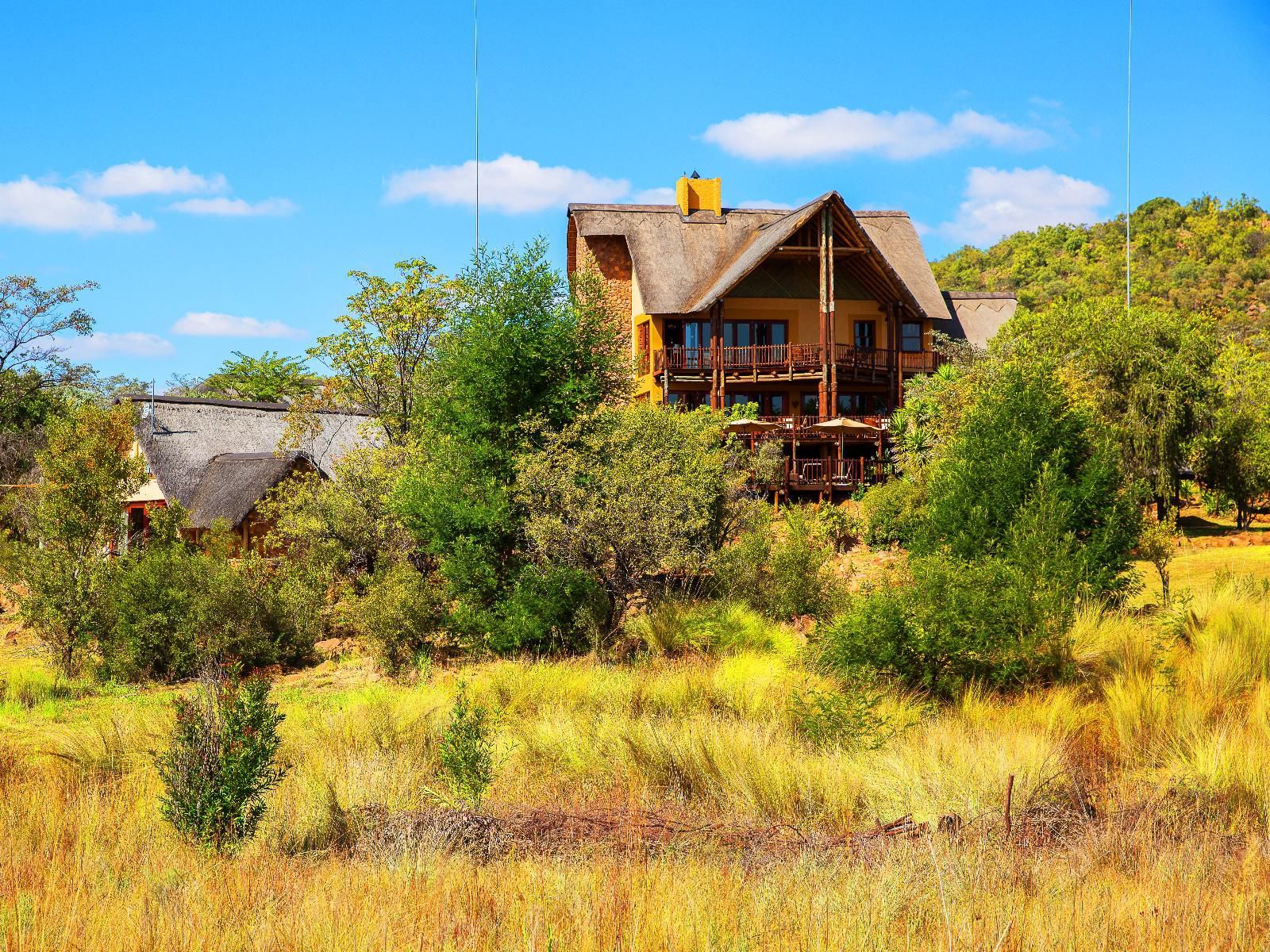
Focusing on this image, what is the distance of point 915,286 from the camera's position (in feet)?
124

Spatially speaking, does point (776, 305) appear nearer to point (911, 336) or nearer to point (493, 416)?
point (911, 336)

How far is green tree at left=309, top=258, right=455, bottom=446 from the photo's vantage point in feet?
81.7

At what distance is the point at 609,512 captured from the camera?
611 inches

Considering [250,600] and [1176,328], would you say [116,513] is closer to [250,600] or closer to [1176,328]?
[250,600]

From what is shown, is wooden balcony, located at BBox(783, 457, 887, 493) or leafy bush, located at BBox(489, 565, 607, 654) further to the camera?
wooden balcony, located at BBox(783, 457, 887, 493)

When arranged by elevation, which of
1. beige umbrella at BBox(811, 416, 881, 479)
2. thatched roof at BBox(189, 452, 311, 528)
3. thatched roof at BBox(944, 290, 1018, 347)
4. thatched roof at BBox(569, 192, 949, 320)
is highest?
thatched roof at BBox(569, 192, 949, 320)

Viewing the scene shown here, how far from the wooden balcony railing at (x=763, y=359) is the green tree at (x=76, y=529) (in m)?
18.8

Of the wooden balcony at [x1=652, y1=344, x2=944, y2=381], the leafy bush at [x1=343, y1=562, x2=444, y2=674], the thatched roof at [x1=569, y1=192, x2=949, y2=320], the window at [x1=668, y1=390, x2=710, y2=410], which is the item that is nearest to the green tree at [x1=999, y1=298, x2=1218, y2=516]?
the wooden balcony at [x1=652, y1=344, x2=944, y2=381]

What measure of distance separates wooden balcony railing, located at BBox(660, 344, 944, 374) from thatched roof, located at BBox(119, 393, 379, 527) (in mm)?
9816

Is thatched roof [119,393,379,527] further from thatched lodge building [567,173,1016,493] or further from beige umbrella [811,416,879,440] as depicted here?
beige umbrella [811,416,879,440]

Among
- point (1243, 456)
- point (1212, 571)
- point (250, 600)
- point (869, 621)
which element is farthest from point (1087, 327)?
point (250, 600)

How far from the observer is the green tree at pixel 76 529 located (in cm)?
1708

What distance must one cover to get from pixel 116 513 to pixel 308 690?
5.87 meters

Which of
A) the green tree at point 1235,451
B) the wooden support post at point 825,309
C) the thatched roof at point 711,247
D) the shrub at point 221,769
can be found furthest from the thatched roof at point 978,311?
the shrub at point 221,769
